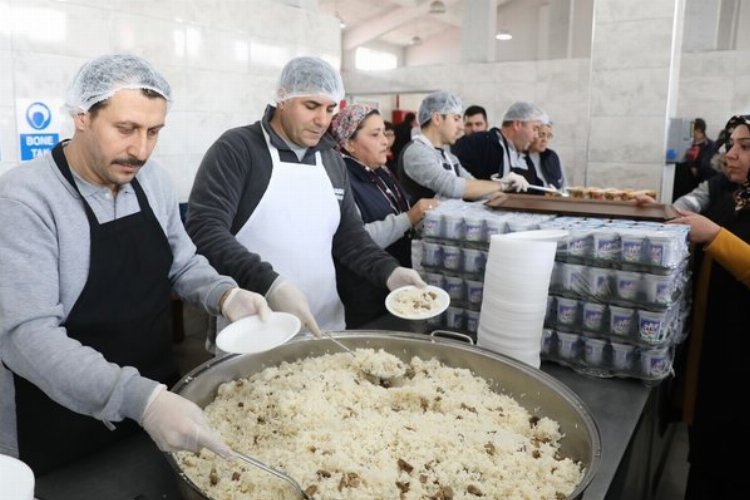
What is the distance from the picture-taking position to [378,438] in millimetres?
1214

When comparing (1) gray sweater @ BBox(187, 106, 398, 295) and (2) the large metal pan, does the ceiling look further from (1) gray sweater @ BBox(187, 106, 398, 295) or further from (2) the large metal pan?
(2) the large metal pan

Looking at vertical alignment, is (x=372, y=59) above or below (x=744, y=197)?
above

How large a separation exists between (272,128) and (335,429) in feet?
3.91

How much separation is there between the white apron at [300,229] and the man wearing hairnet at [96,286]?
0.50m

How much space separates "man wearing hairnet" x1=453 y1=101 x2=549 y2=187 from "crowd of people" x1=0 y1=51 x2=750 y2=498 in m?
1.03

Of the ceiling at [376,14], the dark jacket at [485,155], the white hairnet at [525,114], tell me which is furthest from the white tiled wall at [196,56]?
the ceiling at [376,14]

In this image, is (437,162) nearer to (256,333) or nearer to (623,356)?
(623,356)

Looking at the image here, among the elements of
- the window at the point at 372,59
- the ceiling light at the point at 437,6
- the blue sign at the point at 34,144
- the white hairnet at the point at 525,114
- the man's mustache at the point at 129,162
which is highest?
the ceiling light at the point at 437,6

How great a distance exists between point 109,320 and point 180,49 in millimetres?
3514

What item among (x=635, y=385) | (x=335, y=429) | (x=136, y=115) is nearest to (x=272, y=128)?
(x=136, y=115)

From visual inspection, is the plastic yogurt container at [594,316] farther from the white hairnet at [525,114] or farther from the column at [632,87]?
the column at [632,87]

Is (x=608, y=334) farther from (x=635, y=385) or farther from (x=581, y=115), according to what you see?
(x=581, y=115)

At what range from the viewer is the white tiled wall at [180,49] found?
10.9ft

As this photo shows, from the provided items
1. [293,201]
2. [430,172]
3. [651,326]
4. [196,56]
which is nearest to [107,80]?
[293,201]
